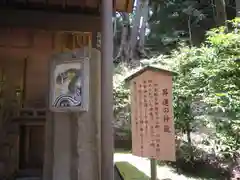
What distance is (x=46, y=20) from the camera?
4.32m

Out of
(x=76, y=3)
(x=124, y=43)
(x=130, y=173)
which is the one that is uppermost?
(x=124, y=43)

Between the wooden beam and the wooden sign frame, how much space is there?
4.52ft

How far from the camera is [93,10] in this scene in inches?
180

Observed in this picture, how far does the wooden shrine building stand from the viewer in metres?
2.95

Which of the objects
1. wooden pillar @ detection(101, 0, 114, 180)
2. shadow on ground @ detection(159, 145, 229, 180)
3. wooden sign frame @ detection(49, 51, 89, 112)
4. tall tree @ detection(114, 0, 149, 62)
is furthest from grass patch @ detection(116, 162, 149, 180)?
tall tree @ detection(114, 0, 149, 62)

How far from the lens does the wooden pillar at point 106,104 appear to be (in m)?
2.74

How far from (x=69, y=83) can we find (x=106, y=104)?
518 mm

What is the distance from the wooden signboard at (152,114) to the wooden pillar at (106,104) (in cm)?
43

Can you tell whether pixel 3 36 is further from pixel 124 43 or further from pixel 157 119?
pixel 124 43

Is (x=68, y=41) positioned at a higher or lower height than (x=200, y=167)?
higher

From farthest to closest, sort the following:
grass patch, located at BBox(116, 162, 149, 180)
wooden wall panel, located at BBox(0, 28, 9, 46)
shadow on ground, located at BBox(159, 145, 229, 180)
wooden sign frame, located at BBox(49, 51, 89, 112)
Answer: shadow on ground, located at BBox(159, 145, 229, 180)
wooden wall panel, located at BBox(0, 28, 9, 46)
grass patch, located at BBox(116, 162, 149, 180)
wooden sign frame, located at BBox(49, 51, 89, 112)

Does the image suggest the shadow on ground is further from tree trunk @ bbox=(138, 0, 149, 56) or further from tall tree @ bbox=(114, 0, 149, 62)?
tree trunk @ bbox=(138, 0, 149, 56)

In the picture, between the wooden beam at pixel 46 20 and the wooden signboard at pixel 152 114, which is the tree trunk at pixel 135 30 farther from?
the wooden signboard at pixel 152 114

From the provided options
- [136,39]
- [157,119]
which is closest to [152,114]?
[157,119]
